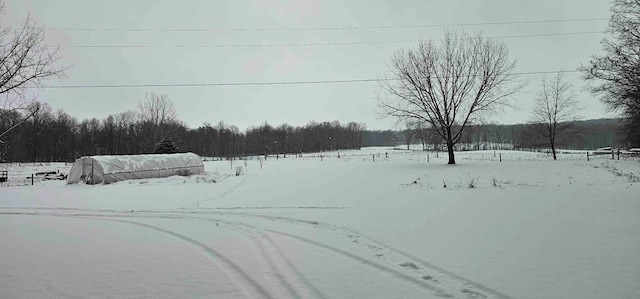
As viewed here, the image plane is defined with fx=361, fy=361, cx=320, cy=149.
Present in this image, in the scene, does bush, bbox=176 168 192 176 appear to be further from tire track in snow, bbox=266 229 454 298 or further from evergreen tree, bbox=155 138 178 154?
tire track in snow, bbox=266 229 454 298

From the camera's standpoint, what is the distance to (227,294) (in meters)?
4.49

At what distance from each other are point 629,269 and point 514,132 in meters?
149

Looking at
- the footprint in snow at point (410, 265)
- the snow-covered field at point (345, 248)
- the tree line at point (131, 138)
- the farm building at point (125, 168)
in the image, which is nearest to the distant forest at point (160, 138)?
the tree line at point (131, 138)

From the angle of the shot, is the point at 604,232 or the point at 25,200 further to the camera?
the point at 25,200

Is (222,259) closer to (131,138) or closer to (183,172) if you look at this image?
(183,172)

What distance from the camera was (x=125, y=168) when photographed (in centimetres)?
2488

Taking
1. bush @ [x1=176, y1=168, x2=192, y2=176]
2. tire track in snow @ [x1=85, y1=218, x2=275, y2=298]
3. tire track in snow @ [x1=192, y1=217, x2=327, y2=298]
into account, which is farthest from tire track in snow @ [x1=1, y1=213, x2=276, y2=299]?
bush @ [x1=176, y1=168, x2=192, y2=176]

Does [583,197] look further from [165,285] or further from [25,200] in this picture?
[25,200]

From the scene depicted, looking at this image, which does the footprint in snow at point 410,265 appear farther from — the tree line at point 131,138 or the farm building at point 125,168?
the tree line at point 131,138

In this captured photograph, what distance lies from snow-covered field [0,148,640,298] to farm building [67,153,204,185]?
10.7 meters

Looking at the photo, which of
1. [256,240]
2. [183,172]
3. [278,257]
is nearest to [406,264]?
[278,257]

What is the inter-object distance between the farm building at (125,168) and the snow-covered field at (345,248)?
10699mm

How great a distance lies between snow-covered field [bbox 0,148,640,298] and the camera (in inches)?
183

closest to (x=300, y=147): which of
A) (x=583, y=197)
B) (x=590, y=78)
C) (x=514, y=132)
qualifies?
(x=514, y=132)
